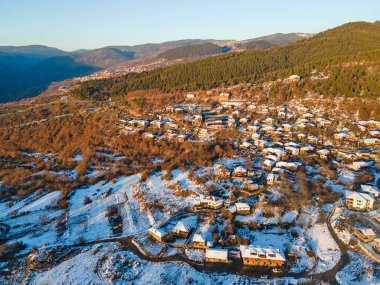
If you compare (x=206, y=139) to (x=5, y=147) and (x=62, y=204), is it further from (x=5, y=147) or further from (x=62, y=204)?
(x=5, y=147)

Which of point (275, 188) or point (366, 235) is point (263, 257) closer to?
point (366, 235)

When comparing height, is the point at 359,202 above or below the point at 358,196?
below

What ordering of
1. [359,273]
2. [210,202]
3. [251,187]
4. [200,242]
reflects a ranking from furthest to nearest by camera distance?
[251,187]
[210,202]
[200,242]
[359,273]

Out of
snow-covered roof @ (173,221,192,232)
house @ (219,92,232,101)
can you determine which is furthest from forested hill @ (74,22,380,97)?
snow-covered roof @ (173,221,192,232)

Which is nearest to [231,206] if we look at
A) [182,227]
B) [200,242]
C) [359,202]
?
[182,227]

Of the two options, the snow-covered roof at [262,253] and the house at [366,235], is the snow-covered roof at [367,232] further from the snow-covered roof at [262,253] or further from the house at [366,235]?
the snow-covered roof at [262,253]

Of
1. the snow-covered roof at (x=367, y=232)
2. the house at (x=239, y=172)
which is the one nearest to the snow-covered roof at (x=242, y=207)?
the house at (x=239, y=172)

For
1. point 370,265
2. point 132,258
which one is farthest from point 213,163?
point 370,265

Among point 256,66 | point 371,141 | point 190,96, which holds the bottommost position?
point 371,141
